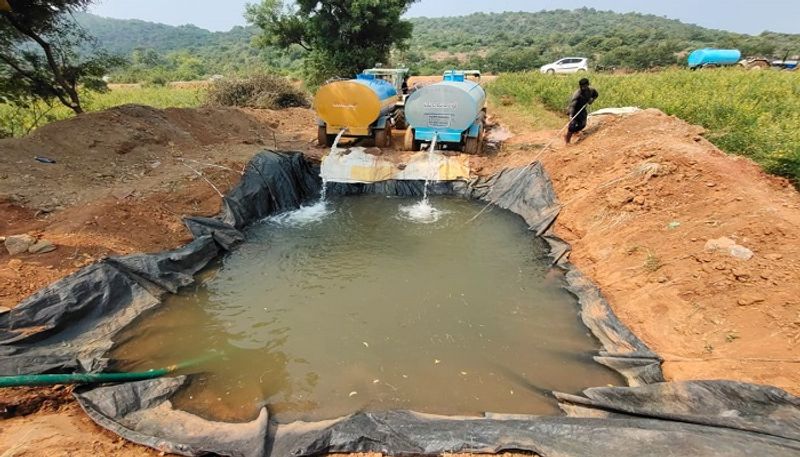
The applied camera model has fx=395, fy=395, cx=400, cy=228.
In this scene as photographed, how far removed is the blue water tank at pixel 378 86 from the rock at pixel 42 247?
22.6 ft

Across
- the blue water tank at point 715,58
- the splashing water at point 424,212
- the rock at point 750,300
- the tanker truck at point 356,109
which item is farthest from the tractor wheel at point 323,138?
the blue water tank at point 715,58

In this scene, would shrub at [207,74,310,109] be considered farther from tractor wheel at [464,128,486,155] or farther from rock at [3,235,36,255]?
rock at [3,235,36,255]

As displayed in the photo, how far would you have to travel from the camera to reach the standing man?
8547 millimetres

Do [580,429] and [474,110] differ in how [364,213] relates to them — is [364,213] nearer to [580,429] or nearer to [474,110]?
[474,110]

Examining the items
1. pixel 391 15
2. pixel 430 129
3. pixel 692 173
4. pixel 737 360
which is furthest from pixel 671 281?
pixel 391 15

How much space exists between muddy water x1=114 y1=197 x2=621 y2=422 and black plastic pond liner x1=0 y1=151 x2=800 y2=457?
295mm

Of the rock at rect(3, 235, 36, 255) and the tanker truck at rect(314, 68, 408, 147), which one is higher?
the tanker truck at rect(314, 68, 408, 147)

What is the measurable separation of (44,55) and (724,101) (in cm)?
1642

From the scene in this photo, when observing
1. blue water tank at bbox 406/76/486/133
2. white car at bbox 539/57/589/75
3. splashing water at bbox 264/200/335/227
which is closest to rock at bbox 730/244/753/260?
blue water tank at bbox 406/76/486/133

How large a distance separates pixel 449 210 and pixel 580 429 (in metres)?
5.90

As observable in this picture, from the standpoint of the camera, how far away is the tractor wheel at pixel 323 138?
10602mm

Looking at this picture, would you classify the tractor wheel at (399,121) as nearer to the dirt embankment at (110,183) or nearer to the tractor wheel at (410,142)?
the tractor wheel at (410,142)

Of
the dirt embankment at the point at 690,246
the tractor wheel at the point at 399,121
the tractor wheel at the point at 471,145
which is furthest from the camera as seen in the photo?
the tractor wheel at the point at 399,121

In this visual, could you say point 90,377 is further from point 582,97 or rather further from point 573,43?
point 573,43
